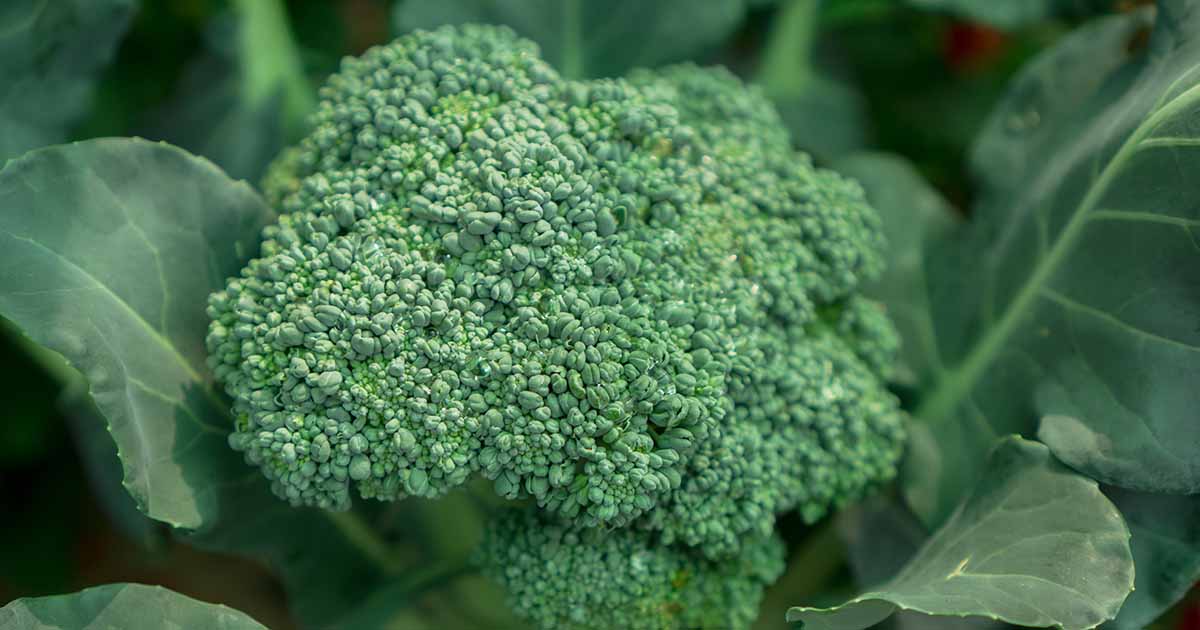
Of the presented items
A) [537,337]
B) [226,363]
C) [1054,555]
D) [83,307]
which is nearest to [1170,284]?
[1054,555]

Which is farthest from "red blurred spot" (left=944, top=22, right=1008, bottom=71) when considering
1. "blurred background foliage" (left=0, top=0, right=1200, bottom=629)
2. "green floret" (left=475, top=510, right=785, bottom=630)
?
"green floret" (left=475, top=510, right=785, bottom=630)

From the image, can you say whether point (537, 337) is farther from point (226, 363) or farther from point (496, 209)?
point (226, 363)

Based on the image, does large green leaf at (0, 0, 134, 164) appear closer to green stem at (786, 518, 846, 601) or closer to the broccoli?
the broccoli

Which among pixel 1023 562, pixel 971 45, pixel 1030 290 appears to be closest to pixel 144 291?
pixel 1023 562

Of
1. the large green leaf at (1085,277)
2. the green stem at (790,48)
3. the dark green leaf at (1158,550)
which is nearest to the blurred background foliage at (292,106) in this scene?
the green stem at (790,48)

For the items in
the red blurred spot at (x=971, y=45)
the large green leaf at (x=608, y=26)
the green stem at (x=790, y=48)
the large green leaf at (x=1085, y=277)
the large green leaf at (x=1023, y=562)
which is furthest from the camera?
the red blurred spot at (x=971, y=45)

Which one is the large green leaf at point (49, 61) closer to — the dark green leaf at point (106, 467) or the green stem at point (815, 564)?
the dark green leaf at point (106, 467)
